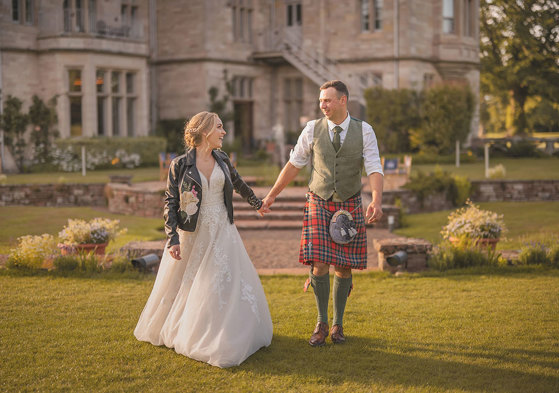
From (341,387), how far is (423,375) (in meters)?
0.66

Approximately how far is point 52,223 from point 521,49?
90.4 feet

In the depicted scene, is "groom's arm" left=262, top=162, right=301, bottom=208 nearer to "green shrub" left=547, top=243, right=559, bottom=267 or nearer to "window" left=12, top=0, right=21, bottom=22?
"green shrub" left=547, top=243, right=559, bottom=267

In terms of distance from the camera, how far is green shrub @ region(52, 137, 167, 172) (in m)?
24.0

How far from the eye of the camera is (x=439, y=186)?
16422mm

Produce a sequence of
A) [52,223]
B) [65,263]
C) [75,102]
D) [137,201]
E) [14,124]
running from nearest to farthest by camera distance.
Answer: [65,263] < [52,223] < [137,201] < [14,124] < [75,102]

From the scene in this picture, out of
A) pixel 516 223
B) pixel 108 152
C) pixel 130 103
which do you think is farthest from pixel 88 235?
pixel 130 103

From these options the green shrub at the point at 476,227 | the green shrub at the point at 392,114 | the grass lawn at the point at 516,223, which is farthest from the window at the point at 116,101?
the green shrub at the point at 476,227

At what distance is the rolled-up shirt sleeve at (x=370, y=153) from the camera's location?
5.93m

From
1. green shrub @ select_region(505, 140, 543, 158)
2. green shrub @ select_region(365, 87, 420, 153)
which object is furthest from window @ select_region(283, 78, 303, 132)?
green shrub @ select_region(505, 140, 543, 158)

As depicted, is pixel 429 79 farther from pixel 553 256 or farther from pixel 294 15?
pixel 553 256

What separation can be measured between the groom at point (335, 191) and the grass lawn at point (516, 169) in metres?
13.0

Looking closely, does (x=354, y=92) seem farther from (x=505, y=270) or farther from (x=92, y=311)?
(x=92, y=311)

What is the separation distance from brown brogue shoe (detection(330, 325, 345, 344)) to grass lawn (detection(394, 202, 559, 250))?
5339 millimetres

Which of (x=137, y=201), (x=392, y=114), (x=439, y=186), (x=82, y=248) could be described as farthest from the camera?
(x=392, y=114)
